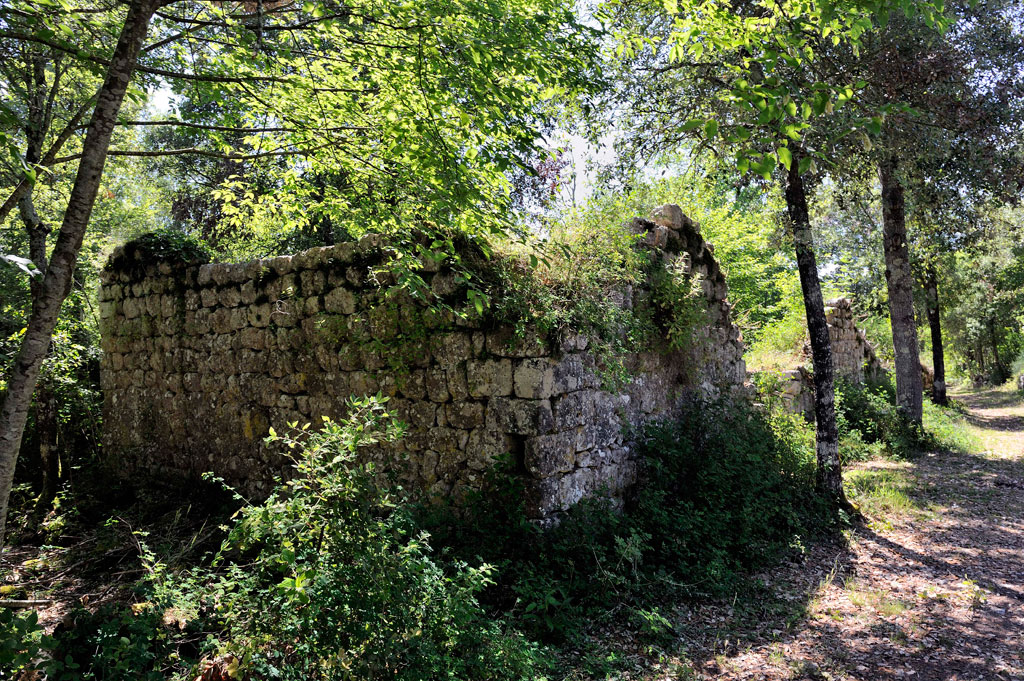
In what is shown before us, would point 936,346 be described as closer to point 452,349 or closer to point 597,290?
point 597,290

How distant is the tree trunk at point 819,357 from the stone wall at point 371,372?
1.06 meters

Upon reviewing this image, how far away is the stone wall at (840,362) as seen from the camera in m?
10.4

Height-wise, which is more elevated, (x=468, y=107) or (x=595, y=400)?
(x=468, y=107)

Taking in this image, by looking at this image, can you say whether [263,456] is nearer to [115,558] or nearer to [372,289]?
[115,558]

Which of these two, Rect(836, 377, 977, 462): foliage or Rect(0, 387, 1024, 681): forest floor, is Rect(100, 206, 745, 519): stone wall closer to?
Rect(0, 387, 1024, 681): forest floor

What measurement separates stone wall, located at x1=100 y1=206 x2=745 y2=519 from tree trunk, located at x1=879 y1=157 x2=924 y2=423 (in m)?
5.43

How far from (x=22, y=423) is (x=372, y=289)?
2.88 metres

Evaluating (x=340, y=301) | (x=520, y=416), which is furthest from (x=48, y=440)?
(x=520, y=416)

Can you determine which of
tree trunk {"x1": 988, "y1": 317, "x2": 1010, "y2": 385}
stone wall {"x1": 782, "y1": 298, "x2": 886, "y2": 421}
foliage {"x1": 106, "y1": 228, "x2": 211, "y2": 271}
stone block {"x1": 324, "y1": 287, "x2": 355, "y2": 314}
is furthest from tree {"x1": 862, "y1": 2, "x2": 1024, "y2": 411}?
tree trunk {"x1": 988, "y1": 317, "x2": 1010, "y2": 385}

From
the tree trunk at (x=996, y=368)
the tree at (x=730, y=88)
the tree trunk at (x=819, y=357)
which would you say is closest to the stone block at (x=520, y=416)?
the tree at (x=730, y=88)

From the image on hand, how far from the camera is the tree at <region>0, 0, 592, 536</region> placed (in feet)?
12.6

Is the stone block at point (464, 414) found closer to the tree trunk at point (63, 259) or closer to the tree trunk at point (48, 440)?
the tree trunk at point (63, 259)

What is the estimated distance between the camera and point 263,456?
6.22 m

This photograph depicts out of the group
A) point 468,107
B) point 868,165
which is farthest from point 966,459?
point 468,107
